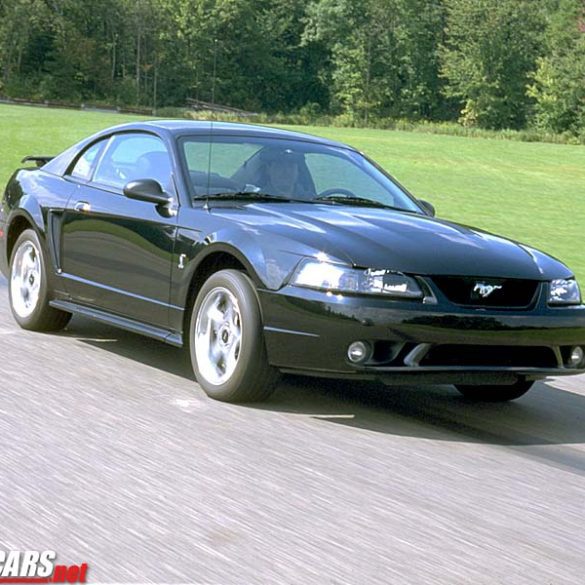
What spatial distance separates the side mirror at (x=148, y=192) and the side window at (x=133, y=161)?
0.09 m

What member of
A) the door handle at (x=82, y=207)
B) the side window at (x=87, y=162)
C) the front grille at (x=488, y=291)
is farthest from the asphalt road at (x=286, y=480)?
the side window at (x=87, y=162)

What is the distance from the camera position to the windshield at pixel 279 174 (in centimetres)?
761

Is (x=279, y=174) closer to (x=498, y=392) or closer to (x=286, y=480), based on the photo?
(x=498, y=392)

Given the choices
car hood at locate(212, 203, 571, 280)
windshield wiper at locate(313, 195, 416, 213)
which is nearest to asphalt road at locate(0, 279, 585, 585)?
car hood at locate(212, 203, 571, 280)

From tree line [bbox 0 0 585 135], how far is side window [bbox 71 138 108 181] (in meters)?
106

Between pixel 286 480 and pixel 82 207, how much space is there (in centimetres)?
359

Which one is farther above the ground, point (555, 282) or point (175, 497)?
point (555, 282)

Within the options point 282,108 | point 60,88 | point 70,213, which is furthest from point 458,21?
point 70,213

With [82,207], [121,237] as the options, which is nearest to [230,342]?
[121,237]

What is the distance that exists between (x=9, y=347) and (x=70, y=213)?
0.92 m

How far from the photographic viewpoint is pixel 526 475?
216 inches

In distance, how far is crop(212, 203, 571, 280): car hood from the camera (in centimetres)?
646

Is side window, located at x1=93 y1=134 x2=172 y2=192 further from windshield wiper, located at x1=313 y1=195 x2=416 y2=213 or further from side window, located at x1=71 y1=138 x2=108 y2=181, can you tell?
windshield wiper, located at x1=313 y1=195 x2=416 y2=213

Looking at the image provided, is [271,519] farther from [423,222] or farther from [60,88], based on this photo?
[60,88]
